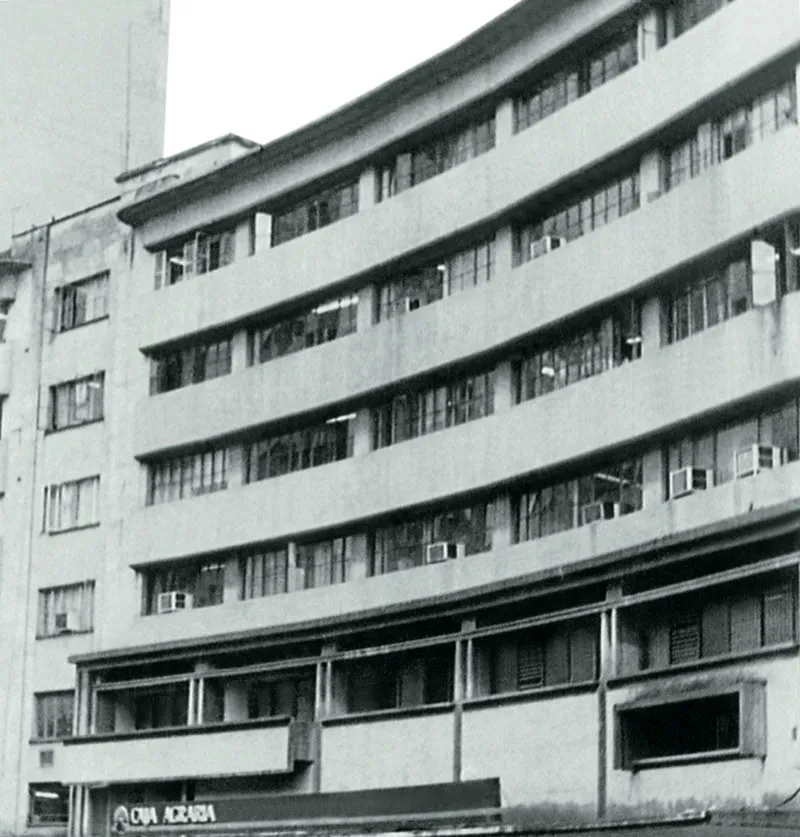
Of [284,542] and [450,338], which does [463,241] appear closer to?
[450,338]

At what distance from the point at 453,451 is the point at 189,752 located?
9.13 meters

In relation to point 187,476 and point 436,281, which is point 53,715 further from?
point 436,281

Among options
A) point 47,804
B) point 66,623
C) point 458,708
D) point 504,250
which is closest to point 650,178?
point 504,250

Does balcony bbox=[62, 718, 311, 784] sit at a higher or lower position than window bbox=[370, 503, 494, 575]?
lower

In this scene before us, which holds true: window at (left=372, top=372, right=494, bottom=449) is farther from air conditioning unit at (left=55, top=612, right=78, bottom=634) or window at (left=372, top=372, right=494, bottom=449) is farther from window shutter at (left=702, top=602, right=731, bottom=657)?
air conditioning unit at (left=55, top=612, right=78, bottom=634)

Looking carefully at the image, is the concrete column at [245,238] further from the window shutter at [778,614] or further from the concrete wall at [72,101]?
the window shutter at [778,614]

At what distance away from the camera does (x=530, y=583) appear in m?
35.6

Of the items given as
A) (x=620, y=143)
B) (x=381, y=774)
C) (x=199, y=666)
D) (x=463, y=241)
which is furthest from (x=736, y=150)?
(x=199, y=666)

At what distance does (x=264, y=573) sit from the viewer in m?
44.8

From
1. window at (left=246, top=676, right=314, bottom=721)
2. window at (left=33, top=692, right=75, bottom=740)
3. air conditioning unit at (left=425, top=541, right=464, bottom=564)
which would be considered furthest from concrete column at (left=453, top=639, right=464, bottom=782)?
window at (left=33, top=692, right=75, bottom=740)

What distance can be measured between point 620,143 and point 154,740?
1697 centimetres

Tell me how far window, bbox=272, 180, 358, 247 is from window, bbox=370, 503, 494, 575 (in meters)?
7.37

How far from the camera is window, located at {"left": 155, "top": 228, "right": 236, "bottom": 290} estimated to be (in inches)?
1869

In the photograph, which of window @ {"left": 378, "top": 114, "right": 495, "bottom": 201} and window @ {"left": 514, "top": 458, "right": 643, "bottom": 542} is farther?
window @ {"left": 378, "top": 114, "right": 495, "bottom": 201}
